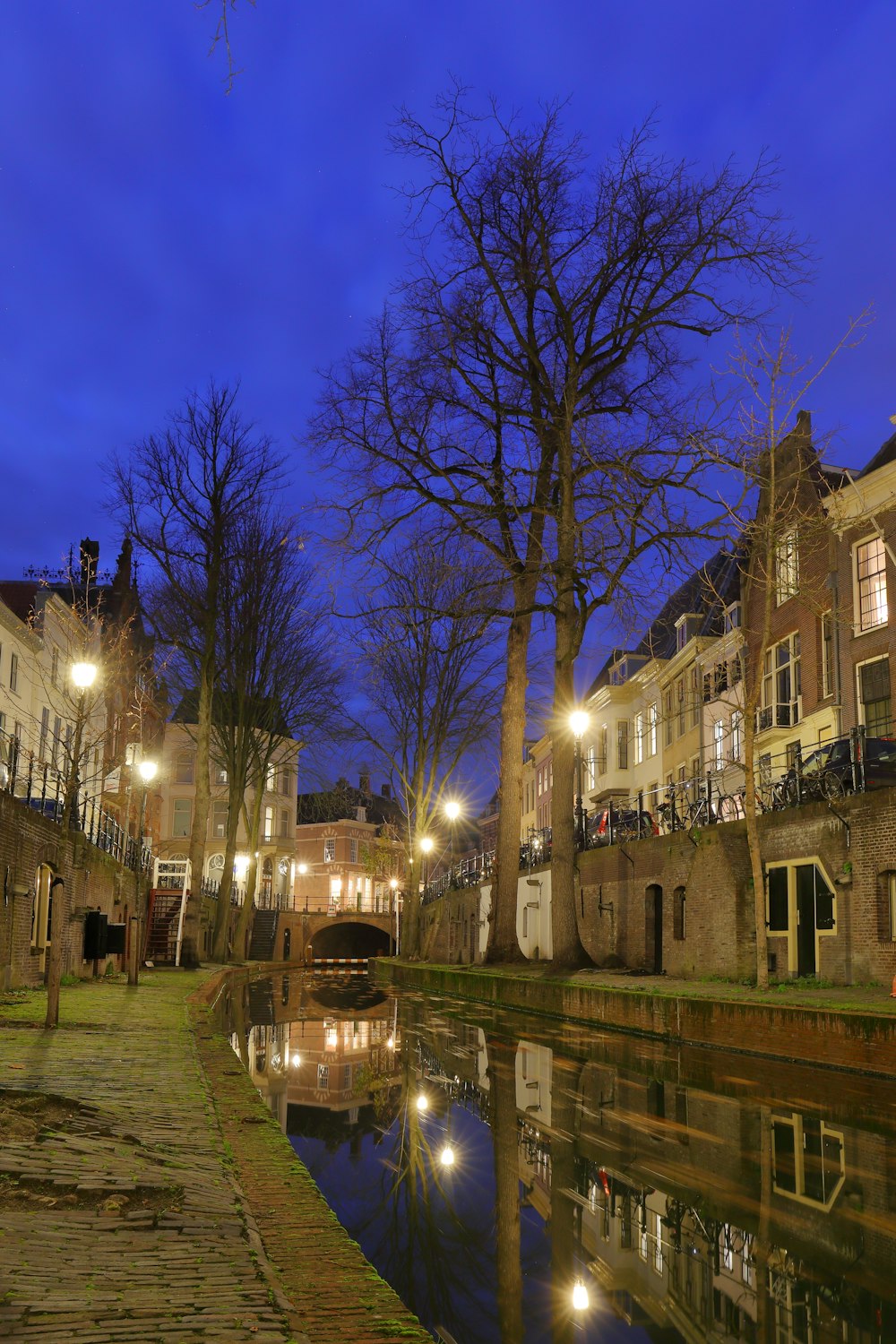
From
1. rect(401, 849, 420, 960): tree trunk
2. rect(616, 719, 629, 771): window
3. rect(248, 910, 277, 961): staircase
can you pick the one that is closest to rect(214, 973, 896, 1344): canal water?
rect(401, 849, 420, 960): tree trunk

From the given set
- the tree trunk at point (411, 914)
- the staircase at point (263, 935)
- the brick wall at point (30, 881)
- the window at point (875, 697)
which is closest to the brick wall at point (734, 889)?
the window at point (875, 697)

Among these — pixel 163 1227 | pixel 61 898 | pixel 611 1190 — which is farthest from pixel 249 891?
pixel 163 1227

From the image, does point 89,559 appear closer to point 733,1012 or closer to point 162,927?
point 162,927

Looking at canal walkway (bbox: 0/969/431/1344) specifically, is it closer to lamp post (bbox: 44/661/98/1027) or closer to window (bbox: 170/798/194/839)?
lamp post (bbox: 44/661/98/1027)

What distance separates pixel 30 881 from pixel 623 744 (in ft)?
106

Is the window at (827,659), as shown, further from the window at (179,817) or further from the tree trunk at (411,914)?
the window at (179,817)

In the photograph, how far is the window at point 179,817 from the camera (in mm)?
68250

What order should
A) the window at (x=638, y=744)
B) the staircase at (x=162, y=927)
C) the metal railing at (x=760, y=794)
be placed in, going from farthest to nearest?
1. the window at (x=638, y=744)
2. the staircase at (x=162, y=927)
3. the metal railing at (x=760, y=794)

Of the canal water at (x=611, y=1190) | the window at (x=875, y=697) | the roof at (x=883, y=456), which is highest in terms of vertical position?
the roof at (x=883, y=456)

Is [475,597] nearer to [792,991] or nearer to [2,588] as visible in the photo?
[792,991]

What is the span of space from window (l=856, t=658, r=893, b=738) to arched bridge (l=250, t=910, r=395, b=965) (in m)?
38.1

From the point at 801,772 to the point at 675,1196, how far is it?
13635 mm

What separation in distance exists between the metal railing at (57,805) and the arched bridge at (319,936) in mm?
26170

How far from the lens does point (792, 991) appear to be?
1630cm
